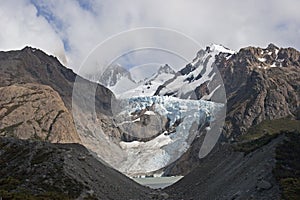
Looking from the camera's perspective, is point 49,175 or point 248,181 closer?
point 248,181

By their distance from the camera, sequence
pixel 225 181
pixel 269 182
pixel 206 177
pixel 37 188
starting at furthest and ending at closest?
pixel 206 177, pixel 225 181, pixel 37 188, pixel 269 182

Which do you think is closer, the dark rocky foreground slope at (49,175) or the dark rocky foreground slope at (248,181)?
the dark rocky foreground slope at (248,181)

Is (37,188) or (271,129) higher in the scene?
(271,129)

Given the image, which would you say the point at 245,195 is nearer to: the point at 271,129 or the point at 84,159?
the point at 84,159

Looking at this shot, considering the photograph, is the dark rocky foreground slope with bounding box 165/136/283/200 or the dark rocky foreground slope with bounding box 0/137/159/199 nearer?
the dark rocky foreground slope with bounding box 165/136/283/200

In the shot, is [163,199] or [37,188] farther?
[163,199]

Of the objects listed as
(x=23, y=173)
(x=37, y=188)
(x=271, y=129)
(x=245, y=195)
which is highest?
(x=271, y=129)

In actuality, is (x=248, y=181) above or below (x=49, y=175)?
below

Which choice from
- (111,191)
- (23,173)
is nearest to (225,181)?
(111,191)
